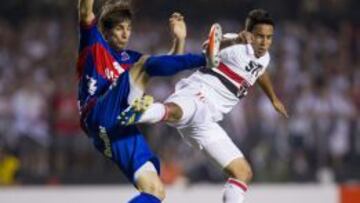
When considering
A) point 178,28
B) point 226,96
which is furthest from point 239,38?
point 178,28

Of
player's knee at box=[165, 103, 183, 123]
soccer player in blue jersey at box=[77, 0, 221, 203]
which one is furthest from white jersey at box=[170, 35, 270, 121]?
soccer player in blue jersey at box=[77, 0, 221, 203]

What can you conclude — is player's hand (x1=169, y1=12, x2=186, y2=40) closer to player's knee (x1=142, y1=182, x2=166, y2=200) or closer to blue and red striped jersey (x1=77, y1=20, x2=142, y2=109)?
blue and red striped jersey (x1=77, y1=20, x2=142, y2=109)

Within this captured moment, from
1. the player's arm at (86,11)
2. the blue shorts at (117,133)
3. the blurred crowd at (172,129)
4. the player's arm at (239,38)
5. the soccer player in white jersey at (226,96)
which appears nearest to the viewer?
the blue shorts at (117,133)

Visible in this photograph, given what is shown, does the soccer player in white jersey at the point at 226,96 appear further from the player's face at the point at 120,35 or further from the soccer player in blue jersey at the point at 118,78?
the player's face at the point at 120,35

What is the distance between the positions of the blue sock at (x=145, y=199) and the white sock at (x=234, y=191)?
874mm

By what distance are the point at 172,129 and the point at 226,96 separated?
5.72 meters

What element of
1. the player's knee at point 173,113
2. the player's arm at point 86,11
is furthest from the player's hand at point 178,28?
the player's arm at point 86,11

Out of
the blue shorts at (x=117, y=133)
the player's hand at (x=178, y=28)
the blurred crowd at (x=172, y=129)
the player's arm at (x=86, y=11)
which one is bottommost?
the blurred crowd at (x=172, y=129)

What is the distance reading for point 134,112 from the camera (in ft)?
27.7

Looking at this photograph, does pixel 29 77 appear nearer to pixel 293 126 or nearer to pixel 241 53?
pixel 293 126

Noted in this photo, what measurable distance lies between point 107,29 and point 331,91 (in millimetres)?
8280

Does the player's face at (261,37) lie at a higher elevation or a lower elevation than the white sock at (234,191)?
higher

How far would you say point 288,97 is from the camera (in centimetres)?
1652

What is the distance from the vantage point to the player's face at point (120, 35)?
8.87 m
